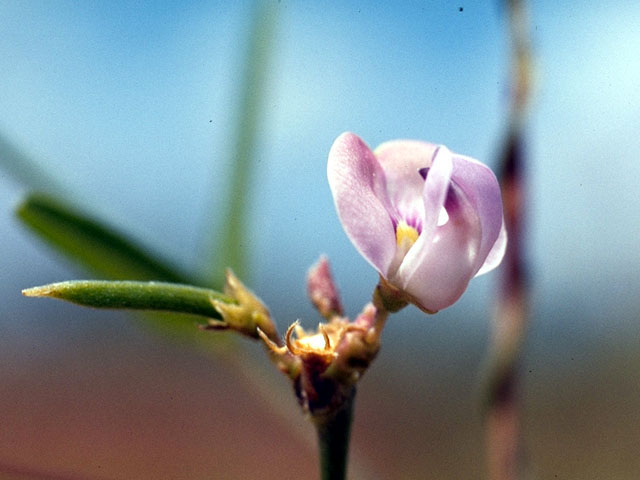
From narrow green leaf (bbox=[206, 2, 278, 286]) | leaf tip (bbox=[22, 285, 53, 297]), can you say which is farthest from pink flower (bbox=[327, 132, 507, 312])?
narrow green leaf (bbox=[206, 2, 278, 286])

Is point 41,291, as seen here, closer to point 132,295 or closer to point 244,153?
point 132,295

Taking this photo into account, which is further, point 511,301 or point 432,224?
point 511,301

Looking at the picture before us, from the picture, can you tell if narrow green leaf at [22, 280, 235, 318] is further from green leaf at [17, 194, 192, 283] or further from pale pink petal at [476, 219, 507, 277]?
green leaf at [17, 194, 192, 283]

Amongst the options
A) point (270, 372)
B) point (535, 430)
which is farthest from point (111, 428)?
point (270, 372)

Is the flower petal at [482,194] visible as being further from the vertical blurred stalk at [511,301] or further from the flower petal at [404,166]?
the vertical blurred stalk at [511,301]

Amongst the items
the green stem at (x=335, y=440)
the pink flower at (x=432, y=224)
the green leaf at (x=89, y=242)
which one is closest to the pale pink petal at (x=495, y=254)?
the pink flower at (x=432, y=224)

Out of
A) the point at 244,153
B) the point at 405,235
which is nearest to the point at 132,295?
the point at 405,235

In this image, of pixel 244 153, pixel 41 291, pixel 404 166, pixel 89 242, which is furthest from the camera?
pixel 244 153

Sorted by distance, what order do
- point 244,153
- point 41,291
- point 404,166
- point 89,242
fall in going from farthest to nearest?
point 244,153 → point 89,242 → point 404,166 → point 41,291
